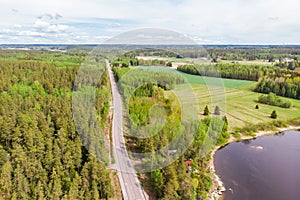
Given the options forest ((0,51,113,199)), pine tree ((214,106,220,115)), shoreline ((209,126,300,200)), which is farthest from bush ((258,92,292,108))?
forest ((0,51,113,199))

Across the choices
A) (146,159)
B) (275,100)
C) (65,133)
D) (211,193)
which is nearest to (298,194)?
(211,193)

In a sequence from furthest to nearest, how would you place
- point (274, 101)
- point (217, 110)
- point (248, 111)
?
point (274, 101) → point (248, 111) → point (217, 110)

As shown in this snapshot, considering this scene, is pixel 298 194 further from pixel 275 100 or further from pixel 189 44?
pixel 275 100

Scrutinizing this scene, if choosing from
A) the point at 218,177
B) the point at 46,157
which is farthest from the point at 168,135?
the point at 46,157

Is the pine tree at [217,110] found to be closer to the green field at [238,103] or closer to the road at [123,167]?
the green field at [238,103]

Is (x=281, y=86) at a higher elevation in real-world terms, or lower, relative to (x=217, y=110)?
higher

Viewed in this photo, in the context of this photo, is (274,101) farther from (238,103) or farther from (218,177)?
(218,177)
